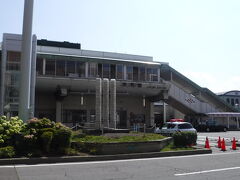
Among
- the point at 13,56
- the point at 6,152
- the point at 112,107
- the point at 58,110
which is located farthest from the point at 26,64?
the point at 58,110

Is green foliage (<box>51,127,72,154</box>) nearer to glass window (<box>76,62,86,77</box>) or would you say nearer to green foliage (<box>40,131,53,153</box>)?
green foliage (<box>40,131,53,153</box>)

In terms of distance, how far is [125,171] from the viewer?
35.4 feet

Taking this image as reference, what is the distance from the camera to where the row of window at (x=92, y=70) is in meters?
36.3

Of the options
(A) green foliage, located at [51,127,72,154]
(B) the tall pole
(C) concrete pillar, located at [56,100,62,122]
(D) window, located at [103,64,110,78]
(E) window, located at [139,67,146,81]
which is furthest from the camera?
(E) window, located at [139,67,146,81]

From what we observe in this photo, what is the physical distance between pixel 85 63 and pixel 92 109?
695 cm

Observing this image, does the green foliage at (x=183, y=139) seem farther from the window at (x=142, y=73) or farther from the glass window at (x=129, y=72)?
the window at (x=142, y=73)

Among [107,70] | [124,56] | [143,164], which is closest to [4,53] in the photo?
[107,70]

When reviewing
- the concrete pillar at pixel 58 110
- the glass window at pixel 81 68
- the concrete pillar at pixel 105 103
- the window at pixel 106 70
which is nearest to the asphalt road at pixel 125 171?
the concrete pillar at pixel 105 103

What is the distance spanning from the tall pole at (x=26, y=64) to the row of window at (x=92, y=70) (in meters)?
18.0

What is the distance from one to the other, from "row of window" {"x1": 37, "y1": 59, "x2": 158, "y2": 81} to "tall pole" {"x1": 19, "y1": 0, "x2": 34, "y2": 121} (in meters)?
18.0

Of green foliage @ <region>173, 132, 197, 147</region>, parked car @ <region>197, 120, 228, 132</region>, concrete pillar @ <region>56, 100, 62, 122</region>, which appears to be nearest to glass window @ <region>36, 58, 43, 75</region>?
concrete pillar @ <region>56, 100, 62, 122</region>

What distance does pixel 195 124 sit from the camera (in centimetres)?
4888

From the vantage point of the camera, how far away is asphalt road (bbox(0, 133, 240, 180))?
9617 mm

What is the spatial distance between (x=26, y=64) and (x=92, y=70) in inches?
836
